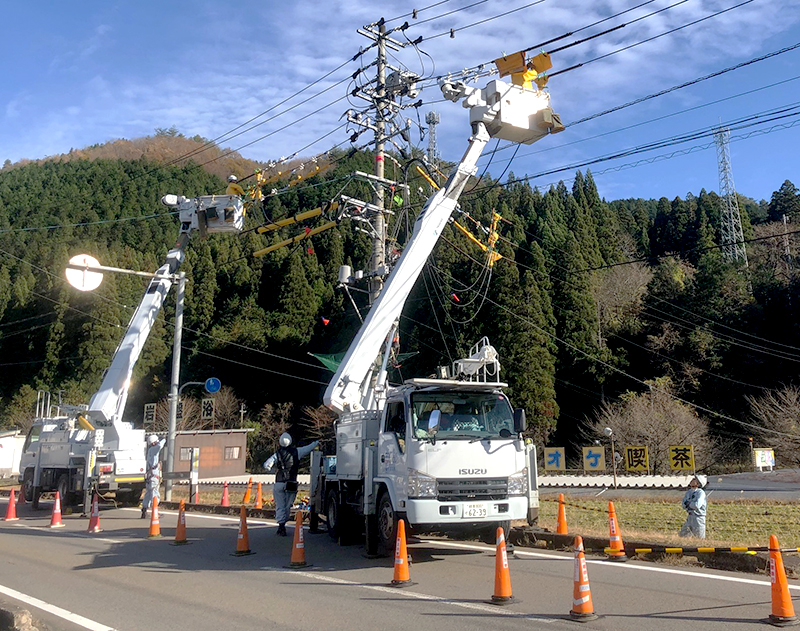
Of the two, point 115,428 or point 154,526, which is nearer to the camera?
point 154,526

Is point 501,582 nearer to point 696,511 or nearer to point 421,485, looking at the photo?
point 421,485

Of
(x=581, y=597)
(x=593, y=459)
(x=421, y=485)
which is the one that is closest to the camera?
(x=581, y=597)

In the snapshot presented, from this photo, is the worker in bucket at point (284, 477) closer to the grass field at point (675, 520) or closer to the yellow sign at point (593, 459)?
the grass field at point (675, 520)

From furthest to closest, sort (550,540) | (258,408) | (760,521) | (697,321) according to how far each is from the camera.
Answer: (258,408)
(697,321)
(760,521)
(550,540)

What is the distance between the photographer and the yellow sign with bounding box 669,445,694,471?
30.7 m

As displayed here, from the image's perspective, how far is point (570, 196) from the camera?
235 ft

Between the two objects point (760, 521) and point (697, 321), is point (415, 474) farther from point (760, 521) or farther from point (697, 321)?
point (697, 321)

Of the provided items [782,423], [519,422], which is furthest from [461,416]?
[782,423]

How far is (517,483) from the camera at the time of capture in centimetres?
1033

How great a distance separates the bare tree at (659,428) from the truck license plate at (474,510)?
3149 centimetres

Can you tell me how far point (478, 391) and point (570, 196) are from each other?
64.5 metres

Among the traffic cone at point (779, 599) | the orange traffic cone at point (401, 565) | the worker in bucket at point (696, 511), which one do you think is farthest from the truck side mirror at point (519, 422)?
the traffic cone at point (779, 599)

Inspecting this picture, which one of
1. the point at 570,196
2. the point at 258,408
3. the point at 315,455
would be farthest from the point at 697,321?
the point at 315,455

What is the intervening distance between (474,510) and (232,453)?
35.9m
